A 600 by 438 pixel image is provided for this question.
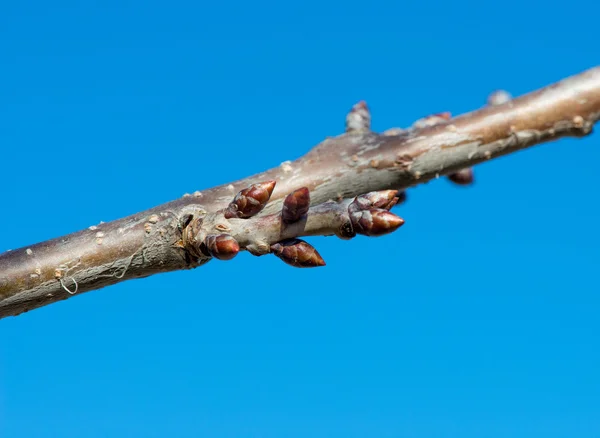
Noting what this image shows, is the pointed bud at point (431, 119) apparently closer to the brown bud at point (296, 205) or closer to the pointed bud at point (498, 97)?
the pointed bud at point (498, 97)

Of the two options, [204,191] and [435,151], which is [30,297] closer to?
[204,191]

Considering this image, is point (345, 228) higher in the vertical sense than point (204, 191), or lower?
lower

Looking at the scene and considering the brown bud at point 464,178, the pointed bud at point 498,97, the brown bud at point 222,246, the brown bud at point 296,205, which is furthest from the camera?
the brown bud at point 464,178

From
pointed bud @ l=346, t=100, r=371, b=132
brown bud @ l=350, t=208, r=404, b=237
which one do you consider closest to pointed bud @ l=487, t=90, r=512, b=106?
pointed bud @ l=346, t=100, r=371, b=132

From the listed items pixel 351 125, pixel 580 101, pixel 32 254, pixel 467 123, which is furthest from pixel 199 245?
pixel 580 101

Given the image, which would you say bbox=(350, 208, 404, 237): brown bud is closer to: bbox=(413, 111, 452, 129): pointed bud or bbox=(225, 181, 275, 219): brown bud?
bbox=(225, 181, 275, 219): brown bud

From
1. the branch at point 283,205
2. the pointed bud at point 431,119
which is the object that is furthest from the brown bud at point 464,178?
the branch at point 283,205
